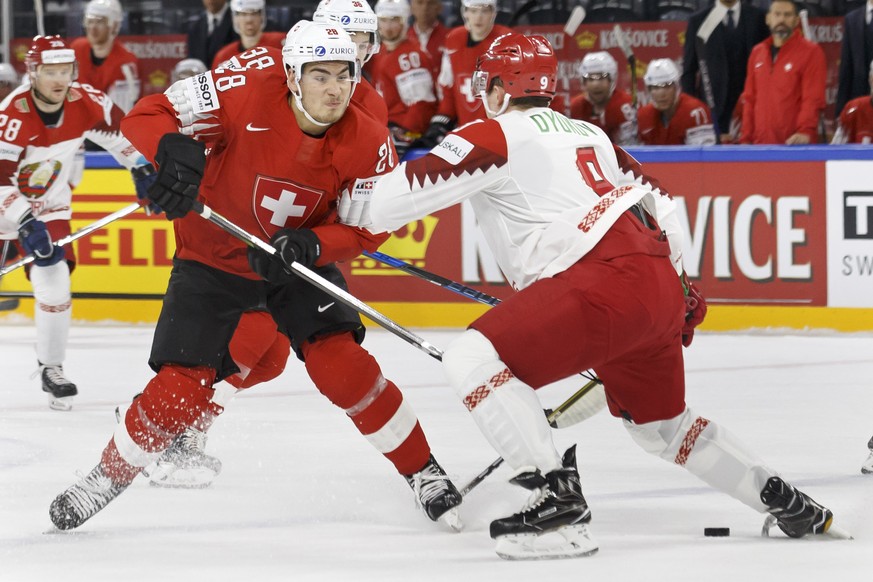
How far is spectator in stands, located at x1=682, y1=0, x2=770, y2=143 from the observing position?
7.32m

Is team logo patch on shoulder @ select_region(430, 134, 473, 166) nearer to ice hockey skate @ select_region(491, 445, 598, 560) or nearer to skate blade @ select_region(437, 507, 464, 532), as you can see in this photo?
ice hockey skate @ select_region(491, 445, 598, 560)

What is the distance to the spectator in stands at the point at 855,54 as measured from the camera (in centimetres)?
699

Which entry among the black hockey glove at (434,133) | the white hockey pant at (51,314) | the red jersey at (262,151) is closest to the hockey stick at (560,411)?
the red jersey at (262,151)

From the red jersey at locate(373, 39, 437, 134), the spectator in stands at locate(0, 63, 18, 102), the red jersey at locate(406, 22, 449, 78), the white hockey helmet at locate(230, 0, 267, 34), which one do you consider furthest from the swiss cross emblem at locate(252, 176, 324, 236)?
the spectator in stands at locate(0, 63, 18, 102)

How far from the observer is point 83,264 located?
788cm

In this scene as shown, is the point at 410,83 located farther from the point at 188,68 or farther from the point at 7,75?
the point at 7,75

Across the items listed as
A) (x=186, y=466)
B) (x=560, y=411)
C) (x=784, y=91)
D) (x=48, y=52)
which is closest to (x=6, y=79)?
(x=48, y=52)

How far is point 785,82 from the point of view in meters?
7.03

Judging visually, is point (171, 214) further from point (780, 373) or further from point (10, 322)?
point (10, 322)

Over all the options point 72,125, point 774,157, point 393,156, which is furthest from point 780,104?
point 393,156

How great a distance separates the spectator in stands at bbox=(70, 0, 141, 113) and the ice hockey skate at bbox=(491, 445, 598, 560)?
5761mm

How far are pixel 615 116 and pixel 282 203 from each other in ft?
13.6

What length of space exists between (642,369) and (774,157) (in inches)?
152

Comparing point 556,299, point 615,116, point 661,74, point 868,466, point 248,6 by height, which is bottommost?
point 868,466
